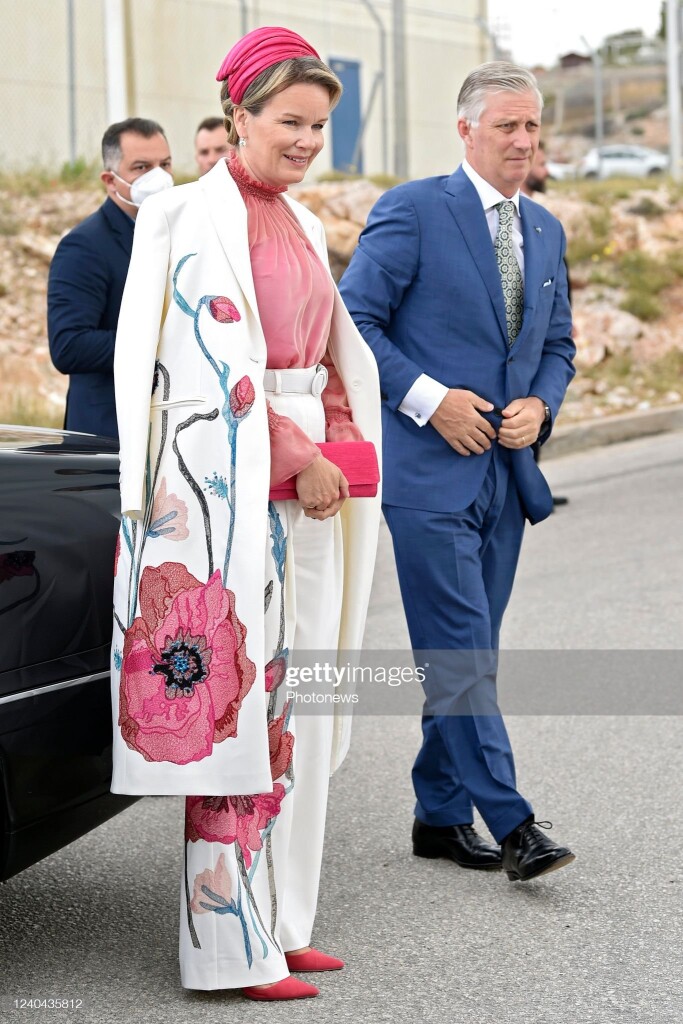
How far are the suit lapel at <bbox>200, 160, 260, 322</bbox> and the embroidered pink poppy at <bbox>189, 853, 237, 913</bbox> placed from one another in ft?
3.78

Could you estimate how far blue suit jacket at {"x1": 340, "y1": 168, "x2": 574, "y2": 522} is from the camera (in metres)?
3.93

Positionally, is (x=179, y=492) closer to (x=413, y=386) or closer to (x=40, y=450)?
(x=40, y=450)

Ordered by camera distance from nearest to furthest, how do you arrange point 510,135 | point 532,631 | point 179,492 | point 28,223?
point 179,492 < point 510,135 < point 532,631 < point 28,223

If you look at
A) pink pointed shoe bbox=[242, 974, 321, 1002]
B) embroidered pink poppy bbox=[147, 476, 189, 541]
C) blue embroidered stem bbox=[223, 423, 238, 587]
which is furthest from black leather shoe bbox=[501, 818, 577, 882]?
embroidered pink poppy bbox=[147, 476, 189, 541]

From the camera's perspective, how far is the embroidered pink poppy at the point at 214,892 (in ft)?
10.3

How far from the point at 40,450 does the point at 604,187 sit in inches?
611

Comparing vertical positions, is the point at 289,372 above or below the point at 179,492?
above

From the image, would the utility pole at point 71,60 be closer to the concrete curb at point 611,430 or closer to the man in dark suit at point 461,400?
the concrete curb at point 611,430

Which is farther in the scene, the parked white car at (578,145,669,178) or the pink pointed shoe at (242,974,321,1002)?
the parked white car at (578,145,669,178)

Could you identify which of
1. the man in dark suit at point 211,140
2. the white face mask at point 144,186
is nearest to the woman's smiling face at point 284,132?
the white face mask at point 144,186

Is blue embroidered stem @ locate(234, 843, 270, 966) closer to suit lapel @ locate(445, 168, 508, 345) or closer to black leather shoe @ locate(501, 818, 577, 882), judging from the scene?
black leather shoe @ locate(501, 818, 577, 882)

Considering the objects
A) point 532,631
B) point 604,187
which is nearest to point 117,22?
point 604,187

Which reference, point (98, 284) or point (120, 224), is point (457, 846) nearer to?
point (98, 284)

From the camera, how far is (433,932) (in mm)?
3547
